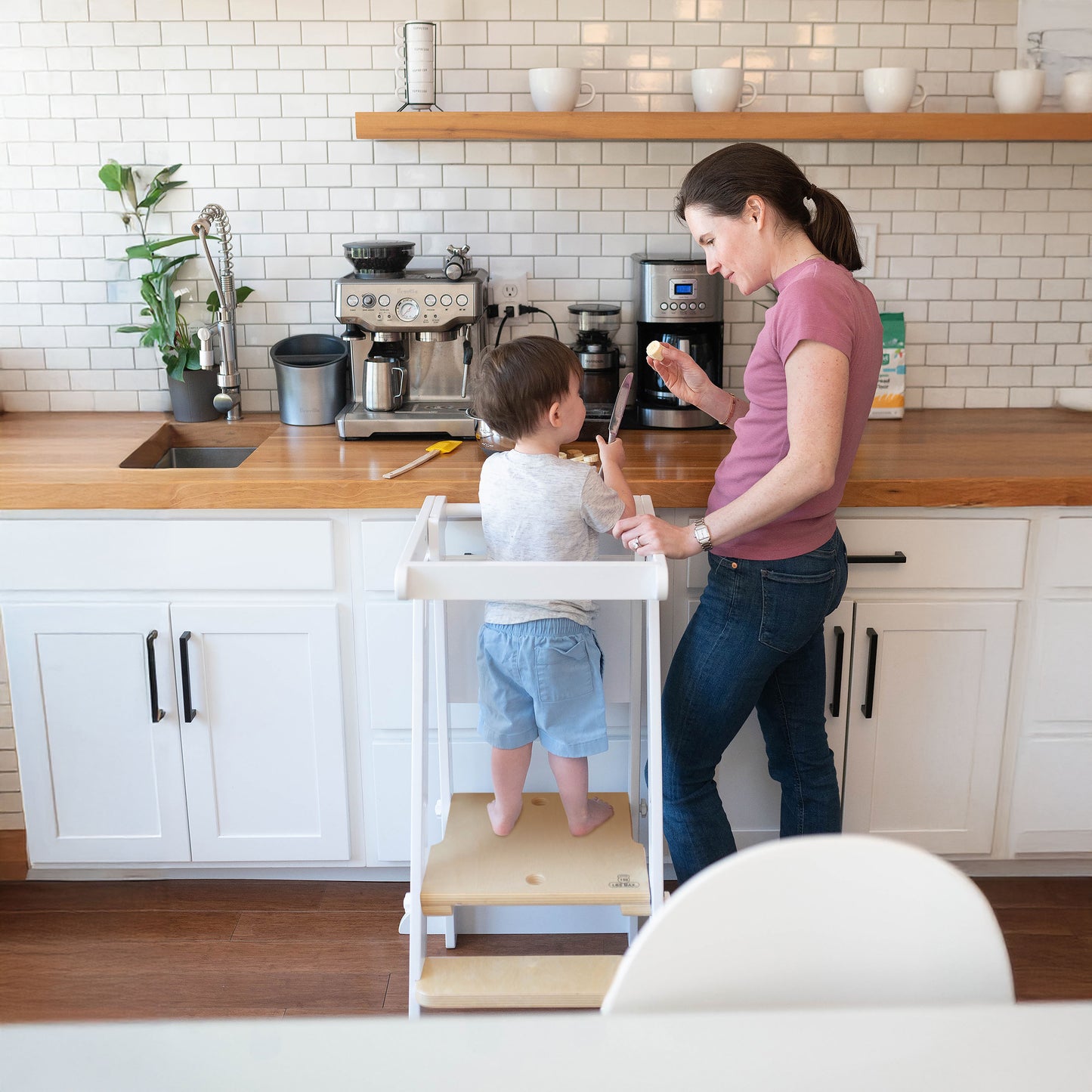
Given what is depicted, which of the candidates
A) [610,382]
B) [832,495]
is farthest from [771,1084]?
[610,382]

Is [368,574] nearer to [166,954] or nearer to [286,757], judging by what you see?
[286,757]

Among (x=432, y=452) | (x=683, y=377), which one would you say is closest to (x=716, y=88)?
(x=683, y=377)

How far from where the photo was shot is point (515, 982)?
1955mm

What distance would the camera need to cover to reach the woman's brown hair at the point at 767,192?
1.83 m

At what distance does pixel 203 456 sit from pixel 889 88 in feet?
5.98

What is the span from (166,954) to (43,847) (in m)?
0.38

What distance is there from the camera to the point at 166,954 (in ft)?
7.91

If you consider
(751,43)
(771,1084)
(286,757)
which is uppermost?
(751,43)

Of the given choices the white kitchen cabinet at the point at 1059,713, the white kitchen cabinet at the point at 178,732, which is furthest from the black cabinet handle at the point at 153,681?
the white kitchen cabinet at the point at 1059,713

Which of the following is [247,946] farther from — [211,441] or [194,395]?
[194,395]

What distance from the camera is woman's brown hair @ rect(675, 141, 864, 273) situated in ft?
5.99

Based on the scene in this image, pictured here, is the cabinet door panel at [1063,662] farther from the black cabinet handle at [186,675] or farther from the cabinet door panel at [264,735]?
the black cabinet handle at [186,675]

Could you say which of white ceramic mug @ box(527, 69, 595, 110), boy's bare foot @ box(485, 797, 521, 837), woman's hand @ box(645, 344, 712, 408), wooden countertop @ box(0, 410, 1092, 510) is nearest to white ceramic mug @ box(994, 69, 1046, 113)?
wooden countertop @ box(0, 410, 1092, 510)

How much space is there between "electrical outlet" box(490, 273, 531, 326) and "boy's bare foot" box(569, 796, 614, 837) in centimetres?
126
